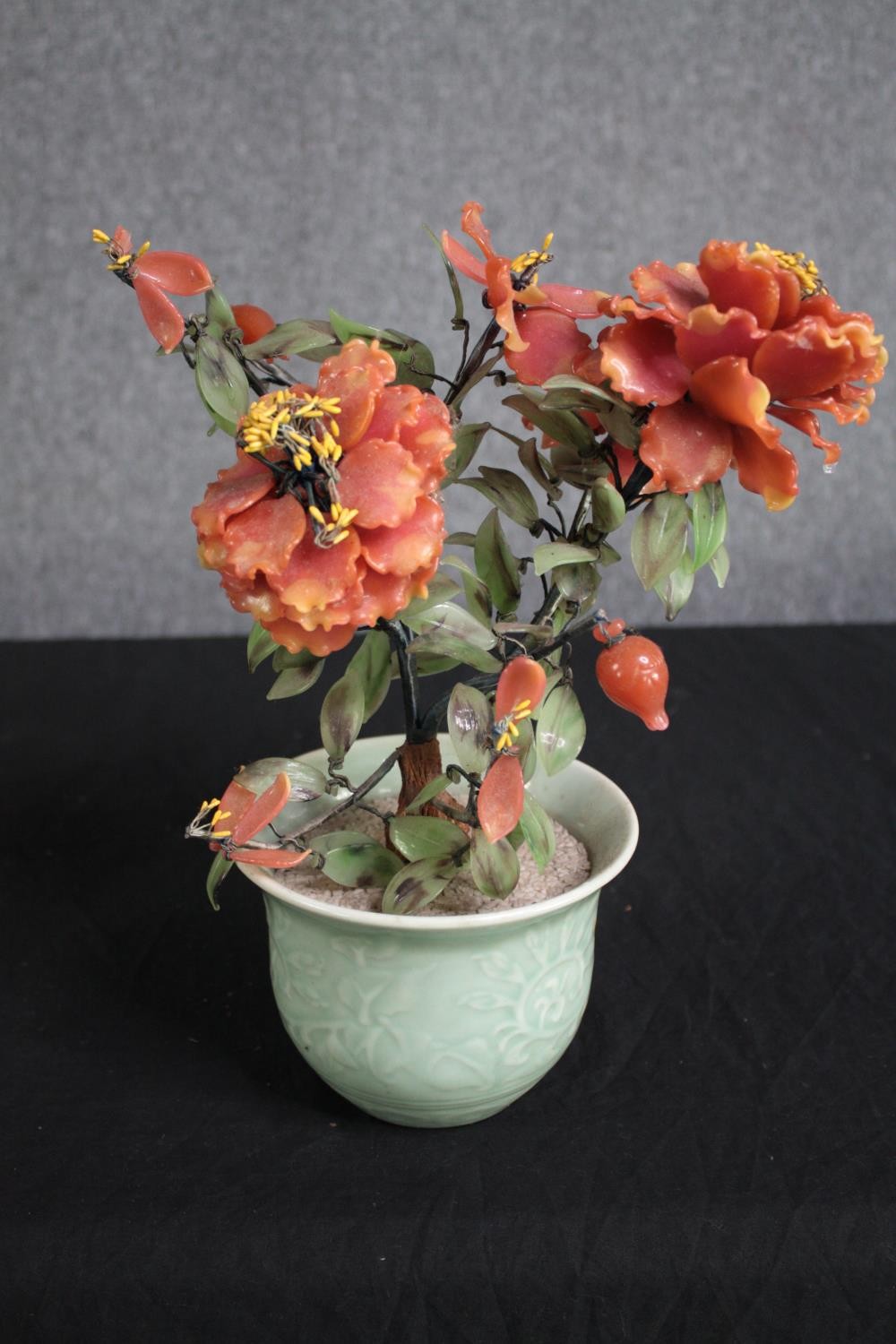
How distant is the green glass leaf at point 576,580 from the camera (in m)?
0.44

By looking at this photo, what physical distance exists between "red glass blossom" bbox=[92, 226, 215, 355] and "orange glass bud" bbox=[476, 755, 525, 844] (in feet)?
0.53

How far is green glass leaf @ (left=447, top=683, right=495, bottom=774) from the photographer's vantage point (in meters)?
0.45

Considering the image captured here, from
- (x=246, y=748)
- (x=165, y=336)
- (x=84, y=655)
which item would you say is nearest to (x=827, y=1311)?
(x=165, y=336)

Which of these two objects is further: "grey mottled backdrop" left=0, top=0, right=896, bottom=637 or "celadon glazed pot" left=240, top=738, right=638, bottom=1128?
"grey mottled backdrop" left=0, top=0, right=896, bottom=637

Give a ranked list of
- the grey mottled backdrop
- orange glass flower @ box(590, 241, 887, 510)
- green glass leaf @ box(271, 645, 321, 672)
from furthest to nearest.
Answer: the grey mottled backdrop < green glass leaf @ box(271, 645, 321, 672) < orange glass flower @ box(590, 241, 887, 510)

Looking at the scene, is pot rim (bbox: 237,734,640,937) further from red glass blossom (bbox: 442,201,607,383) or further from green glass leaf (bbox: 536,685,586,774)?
red glass blossom (bbox: 442,201,607,383)

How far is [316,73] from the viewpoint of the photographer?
1006 mm

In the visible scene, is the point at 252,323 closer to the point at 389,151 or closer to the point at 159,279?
the point at 159,279

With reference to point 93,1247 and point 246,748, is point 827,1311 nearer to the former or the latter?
point 93,1247

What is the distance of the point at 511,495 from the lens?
0.47 m

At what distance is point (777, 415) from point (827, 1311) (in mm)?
291

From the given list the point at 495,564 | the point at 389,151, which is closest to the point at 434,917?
the point at 495,564

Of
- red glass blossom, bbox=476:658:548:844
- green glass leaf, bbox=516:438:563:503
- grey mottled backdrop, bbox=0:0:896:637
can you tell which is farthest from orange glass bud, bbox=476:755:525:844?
Result: grey mottled backdrop, bbox=0:0:896:637

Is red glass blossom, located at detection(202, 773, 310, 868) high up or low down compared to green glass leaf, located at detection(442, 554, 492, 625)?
down
